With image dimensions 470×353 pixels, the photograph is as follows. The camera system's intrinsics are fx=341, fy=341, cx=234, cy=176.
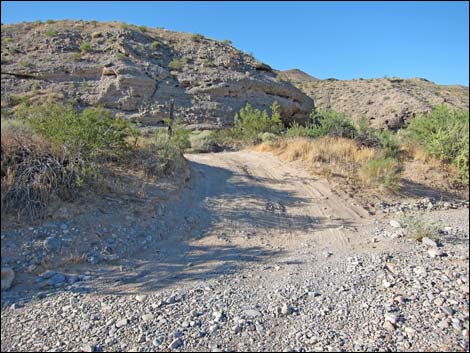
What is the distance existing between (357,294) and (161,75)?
54.9ft

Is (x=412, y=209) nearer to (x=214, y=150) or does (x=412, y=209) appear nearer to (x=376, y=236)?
(x=376, y=236)

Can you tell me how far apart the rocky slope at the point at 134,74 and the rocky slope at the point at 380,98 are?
360cm

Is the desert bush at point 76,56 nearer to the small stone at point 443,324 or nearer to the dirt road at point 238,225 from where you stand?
the dirt road at point 238,225

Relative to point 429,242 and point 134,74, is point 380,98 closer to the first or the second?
point 134,74

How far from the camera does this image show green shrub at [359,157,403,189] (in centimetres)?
805

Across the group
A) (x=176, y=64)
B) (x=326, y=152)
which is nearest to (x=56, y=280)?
(x=326, y=152)

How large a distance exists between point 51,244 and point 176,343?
87.2 inches

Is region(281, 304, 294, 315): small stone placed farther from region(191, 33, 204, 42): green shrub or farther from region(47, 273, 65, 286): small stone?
region(191, 33, 204, 42): green shrub

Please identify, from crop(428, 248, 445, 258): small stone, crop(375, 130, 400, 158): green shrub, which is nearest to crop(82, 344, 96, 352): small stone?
crop(428, 248, 445, 258): small stone

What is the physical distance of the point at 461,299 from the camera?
3578mm

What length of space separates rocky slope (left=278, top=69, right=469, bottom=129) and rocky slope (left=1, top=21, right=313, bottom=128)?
11.8 feet

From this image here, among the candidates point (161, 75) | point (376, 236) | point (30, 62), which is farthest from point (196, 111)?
point (376, 236)

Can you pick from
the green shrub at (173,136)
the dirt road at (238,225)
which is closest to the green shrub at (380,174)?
the dirt road at (238,225)

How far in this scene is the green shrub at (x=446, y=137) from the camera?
9.47m
